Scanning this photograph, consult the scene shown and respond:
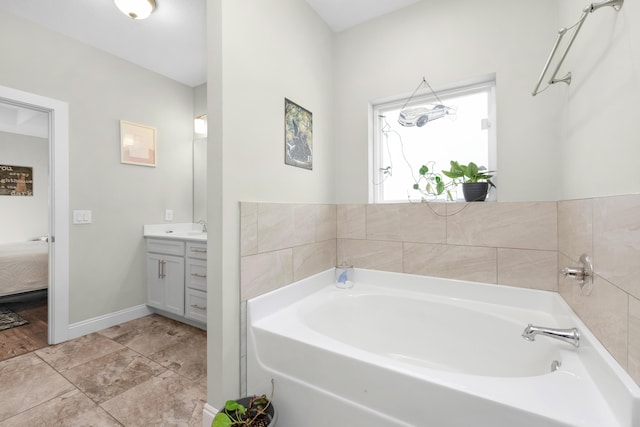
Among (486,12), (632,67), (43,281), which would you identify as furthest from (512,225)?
(43,281)

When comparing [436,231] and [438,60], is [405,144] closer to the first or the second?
[438,60]

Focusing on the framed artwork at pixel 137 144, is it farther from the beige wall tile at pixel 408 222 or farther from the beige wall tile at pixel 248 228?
the beige wall tile at pixel 408 222

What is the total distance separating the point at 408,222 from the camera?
1.93m

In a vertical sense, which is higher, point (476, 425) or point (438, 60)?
point (438, 60)

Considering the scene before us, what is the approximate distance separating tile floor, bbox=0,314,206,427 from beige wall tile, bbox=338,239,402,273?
1335mm

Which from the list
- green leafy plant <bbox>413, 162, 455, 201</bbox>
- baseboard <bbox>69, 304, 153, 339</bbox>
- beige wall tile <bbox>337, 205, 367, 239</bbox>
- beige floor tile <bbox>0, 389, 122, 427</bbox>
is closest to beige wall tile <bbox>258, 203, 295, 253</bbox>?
beige wall tile <bbox>337, 205, 367, 239</bbox>

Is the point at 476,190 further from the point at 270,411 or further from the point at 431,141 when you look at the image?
the point at 270,411

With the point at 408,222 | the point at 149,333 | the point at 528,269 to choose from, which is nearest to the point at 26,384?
the point at 149,333

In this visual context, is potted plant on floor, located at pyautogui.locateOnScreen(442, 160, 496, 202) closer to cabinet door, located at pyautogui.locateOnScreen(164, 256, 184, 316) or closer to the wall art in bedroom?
cabinet door, located at pyautogui.locateOnScreen(164, 256, 184, 316)

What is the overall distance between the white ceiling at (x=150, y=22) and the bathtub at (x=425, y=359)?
78.6 inches

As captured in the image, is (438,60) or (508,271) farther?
(438,60)

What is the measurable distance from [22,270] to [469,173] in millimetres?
4696

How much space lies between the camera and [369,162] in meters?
2.14

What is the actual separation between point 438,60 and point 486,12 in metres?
0.36
